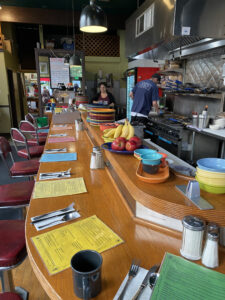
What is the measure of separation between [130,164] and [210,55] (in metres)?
3.76

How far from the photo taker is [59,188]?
167 cm

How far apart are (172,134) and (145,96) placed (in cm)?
118

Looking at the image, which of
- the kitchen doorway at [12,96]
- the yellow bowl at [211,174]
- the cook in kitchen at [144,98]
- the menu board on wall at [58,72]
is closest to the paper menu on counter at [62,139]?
the cook in kitchen at [144,98]

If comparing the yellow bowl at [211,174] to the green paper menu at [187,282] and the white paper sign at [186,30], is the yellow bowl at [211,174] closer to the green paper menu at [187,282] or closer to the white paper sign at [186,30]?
the green paper menu at [187,282]

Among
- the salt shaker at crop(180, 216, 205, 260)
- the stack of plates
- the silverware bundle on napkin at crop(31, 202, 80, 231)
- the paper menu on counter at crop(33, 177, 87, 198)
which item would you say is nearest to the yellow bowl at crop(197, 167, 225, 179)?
the salt shaker at crop(180, 216, 205, 260)

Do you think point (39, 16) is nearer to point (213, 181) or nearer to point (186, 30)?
point (186, 30)

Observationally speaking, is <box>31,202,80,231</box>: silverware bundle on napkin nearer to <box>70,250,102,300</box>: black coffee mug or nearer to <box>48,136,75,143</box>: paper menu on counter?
<box>70,250,102,300</box>: black coffee mug

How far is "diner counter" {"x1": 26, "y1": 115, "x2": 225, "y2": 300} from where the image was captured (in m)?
0.89

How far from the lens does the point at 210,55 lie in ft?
13.8

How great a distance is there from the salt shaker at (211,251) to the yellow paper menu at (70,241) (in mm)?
385

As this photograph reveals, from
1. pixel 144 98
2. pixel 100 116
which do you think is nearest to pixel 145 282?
pixel 100 116

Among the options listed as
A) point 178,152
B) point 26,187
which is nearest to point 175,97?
point 178,152

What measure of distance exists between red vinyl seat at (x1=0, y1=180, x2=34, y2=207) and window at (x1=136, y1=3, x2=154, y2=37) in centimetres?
292

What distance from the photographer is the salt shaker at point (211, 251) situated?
0.86m
